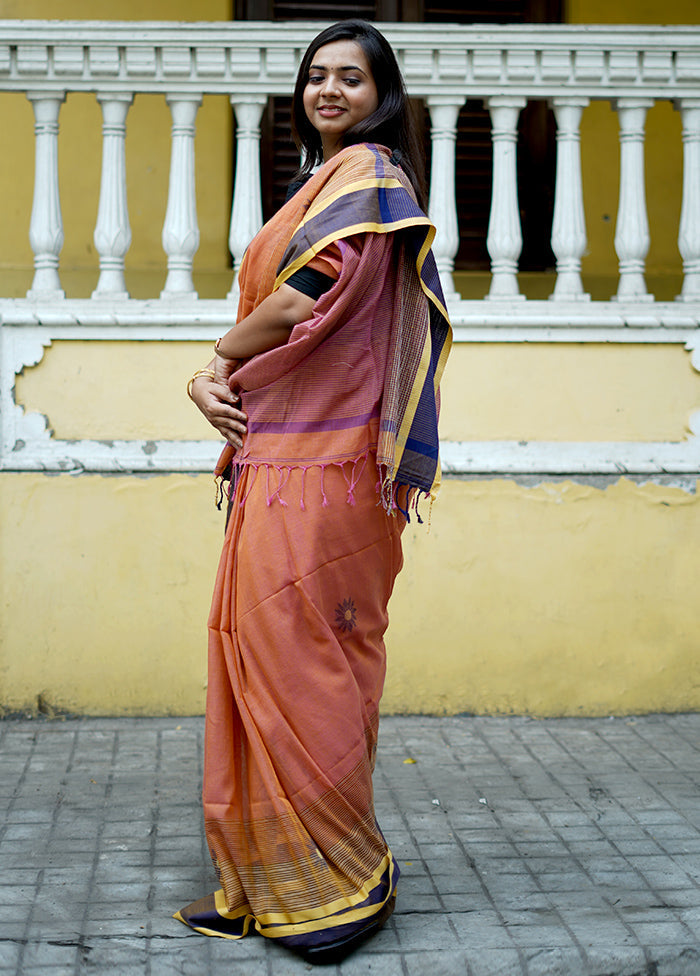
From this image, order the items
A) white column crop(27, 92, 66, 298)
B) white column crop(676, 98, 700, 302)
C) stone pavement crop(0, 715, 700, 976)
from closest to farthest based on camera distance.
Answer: stone pavement crop(0, 715, 700, 976)
white column crop(27, 92, 66, 298)
white column crop(676, 98, 700, 302)

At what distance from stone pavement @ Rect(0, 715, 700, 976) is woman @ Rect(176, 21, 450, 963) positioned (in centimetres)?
25

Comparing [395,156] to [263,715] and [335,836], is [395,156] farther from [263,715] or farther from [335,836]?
[335,836]

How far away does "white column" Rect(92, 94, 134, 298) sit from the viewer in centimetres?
401

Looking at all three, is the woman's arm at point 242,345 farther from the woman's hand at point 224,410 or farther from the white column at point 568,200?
the white column at point 568,200

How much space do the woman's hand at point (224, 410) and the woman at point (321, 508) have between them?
2 cm

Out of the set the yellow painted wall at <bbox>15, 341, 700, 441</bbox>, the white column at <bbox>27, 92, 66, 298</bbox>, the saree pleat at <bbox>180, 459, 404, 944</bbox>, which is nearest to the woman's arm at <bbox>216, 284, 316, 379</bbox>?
the saree pleat at <bbox>180, 459, 404, 944</bbox>

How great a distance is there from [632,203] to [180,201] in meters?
1.75

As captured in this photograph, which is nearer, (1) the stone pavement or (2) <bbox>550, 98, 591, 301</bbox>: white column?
(1) the stone pavement

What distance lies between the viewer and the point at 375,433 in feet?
7.96

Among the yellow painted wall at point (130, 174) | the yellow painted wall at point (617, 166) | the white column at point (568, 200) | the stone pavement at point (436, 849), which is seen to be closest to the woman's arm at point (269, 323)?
the stone pavement at point (436, 849)

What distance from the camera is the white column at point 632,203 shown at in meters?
4.12

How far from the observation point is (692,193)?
416 cm

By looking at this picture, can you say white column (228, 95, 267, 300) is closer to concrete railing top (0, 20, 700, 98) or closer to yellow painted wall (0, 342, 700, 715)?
concrete railing top (0, 20, 700, 98)

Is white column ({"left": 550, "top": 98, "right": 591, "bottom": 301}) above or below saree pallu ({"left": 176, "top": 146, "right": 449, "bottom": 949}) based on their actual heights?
above
